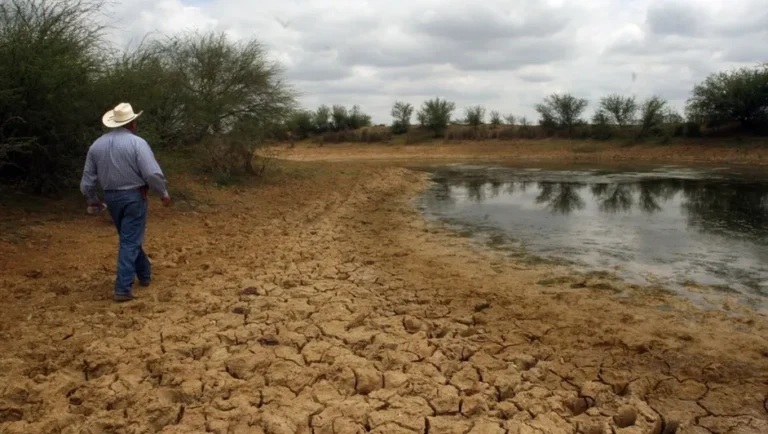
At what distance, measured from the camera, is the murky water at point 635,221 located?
286 inches

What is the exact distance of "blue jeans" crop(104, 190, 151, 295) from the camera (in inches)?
195

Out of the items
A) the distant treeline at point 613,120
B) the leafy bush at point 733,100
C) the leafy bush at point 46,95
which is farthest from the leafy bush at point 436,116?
the leafy bush at point 46,95

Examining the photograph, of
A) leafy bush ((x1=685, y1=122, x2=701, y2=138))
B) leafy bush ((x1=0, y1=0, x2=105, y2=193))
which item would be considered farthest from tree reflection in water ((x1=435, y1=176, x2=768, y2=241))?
leafy bush ((x1=685, y1=122, x2=701, y2=138))

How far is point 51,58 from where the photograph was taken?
23.8ft

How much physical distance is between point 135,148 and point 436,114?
4063 centimetres

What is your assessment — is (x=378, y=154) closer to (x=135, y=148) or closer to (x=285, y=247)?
(x=285, y=247)

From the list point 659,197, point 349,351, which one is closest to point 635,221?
point 659,197

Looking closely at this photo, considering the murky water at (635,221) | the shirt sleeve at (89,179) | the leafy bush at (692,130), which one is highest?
the leafy bush at (692,130)

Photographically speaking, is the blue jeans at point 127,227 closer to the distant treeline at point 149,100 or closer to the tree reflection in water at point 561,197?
the distant treeline at point 149,100

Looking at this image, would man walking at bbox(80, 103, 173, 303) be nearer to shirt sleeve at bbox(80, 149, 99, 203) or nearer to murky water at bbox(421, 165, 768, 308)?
shirt sleeve at bbox(80, 149, 99, 203)

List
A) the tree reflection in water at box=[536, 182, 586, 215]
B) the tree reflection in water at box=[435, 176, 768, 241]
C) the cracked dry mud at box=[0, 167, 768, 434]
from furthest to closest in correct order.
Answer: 1. the tree reflection in water at box=[536, 182, 586, 215]
2. the tree reflection in water at box=[435, 176, 768, 241]
3. the cracked dry mud at box=[0, 167, 768, 434]

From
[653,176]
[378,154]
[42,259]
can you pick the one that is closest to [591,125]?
[378,154]

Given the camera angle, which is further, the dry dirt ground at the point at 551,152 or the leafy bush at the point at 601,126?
the leafy bush at the point at 601,126

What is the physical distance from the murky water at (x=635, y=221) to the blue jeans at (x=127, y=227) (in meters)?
5.38
